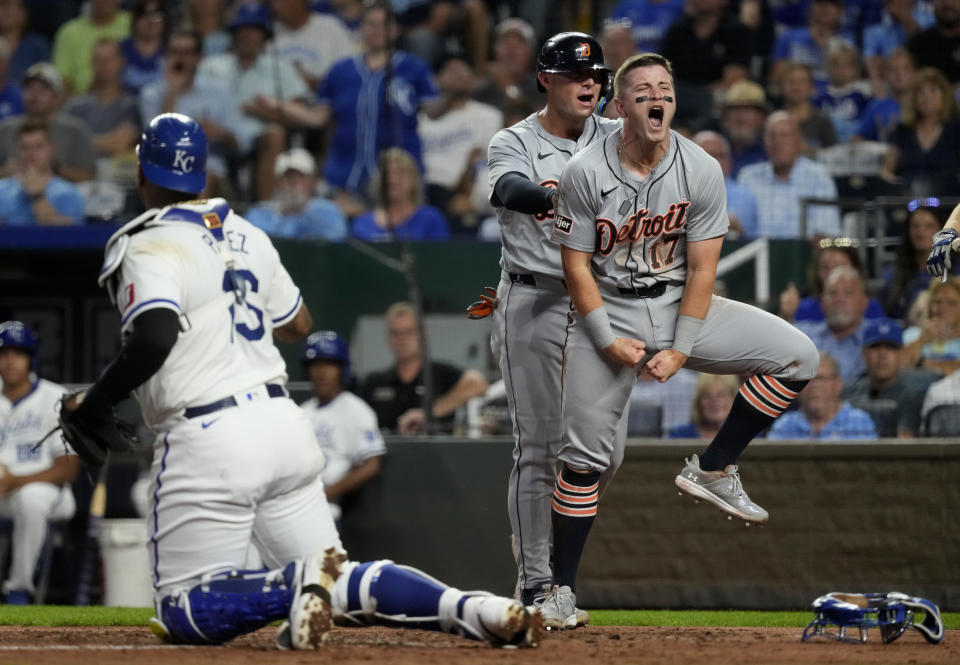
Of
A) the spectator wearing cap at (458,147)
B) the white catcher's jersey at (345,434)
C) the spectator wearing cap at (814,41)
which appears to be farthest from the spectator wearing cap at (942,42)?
the white catcher's jersey at (345,434)

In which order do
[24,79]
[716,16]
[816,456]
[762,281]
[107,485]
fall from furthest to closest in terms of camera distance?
[24,79]
[716,16]
[107,485]
[762,281]
[816,456]

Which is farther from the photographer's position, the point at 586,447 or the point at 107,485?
the point at 107,485

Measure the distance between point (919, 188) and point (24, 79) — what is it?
672cm

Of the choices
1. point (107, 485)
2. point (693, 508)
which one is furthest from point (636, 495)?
point (107, 485)

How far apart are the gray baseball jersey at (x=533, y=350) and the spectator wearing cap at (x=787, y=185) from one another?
3368 mm

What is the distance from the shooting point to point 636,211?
456 cm

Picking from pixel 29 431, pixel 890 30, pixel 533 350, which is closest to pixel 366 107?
pixel 29 431

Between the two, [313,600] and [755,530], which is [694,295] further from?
[755,530]

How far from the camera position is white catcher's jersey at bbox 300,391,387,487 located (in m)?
7.55

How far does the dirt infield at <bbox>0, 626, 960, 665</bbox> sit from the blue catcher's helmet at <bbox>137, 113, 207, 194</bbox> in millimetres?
1437

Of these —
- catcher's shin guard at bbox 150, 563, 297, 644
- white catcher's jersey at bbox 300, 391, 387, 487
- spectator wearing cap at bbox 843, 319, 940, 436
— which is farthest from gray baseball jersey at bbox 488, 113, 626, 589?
spectator wearing cap at bbox 843, 319, 940, 436

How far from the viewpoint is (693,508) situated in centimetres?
722

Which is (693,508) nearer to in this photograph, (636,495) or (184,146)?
(636,495)

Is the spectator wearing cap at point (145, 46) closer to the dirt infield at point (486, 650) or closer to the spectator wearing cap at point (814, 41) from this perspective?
the spectator wearing cap at point (814, 41)
